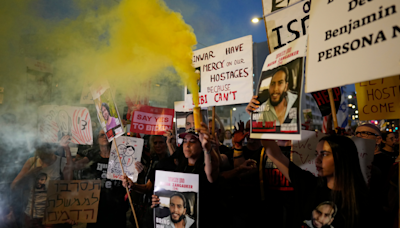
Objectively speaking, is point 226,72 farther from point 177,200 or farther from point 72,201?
point 72,201

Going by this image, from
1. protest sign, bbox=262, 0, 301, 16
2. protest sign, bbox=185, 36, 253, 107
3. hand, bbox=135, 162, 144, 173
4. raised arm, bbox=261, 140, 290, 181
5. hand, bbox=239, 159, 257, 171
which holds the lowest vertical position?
hand, bbox=135, 162, 144, 173

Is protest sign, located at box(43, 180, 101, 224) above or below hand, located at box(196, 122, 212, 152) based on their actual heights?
below

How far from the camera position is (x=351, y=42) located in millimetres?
1312

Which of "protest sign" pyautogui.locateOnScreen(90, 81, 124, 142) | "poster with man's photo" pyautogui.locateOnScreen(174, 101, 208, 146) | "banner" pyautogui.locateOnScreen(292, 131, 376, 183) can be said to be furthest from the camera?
"poster with man's photo" pyautogui.locateOnScreen(174, 101, 208, 146)

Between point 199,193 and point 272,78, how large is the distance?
4.27 ft

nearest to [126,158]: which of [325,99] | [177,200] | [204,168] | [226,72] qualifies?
[177,200]

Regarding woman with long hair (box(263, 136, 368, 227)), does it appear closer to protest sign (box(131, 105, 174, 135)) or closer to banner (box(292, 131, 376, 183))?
banner (box(292, 131, 376, 183))

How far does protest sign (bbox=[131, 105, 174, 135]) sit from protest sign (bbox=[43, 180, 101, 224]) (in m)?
1.15

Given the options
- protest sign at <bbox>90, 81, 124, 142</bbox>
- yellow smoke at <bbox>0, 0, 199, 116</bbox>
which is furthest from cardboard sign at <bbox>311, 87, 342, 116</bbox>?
protest sign at <bbox>90, 81, 124, 142</bbox>

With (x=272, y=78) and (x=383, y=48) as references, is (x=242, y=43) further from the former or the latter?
(x=383, y=48)

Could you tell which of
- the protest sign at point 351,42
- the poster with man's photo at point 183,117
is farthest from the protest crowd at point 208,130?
the poster with man's photo at point 183,117

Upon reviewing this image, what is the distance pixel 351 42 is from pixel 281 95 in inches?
23.2

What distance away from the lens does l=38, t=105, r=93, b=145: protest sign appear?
3.41 m

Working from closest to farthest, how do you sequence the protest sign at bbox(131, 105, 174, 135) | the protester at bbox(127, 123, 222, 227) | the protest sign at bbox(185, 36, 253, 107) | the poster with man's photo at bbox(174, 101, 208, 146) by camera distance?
the protester at bbox(127, 123, 222, 227) → the protest sign at bbox(185, 36, 253, 107) → the protest sign at bbox(131, 105, 174, 135) → the poster with man's photo at bbox(174, 101, 208, 146)
